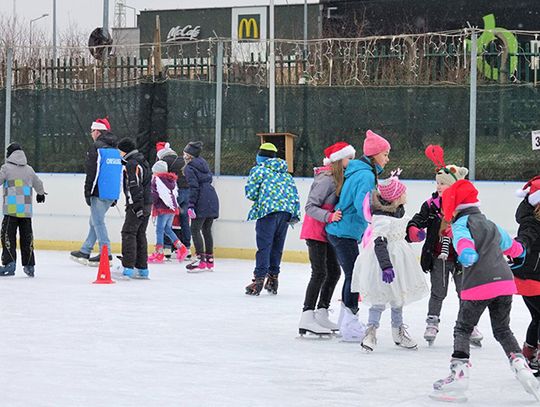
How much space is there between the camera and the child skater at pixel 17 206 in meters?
12.7

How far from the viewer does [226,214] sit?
52.8ft

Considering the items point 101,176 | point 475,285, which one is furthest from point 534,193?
point 101,176

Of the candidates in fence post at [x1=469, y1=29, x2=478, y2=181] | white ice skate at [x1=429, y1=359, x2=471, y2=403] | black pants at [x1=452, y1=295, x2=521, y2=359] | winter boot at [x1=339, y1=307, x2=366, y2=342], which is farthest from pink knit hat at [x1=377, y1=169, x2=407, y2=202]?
fence post at [x1=469, y1=29, x2=478, y2=181]

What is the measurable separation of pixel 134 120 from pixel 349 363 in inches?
394

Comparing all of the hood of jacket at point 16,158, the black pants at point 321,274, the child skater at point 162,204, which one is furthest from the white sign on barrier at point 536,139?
the black pants at point 321,274

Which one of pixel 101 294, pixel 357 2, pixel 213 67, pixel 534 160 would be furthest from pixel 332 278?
pixel 357 2

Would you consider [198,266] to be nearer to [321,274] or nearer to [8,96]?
[321,274]

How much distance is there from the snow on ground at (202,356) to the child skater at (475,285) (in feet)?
0.66

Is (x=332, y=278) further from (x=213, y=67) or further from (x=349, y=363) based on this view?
(x=213, y=67)

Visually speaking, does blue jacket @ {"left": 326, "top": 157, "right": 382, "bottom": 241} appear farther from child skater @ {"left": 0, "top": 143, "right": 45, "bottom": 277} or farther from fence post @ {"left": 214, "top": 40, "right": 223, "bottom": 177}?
fence post @ {"left": 214, "top": 40, "right": 223, "bottom": 177}

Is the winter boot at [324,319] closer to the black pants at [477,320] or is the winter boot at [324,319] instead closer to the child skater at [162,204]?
the black pants at [477,320]

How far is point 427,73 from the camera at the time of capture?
15531 mm

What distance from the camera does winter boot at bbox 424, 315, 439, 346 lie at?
8461 millimetres

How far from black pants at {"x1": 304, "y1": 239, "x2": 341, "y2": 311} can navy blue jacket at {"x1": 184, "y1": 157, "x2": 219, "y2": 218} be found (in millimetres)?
4870
